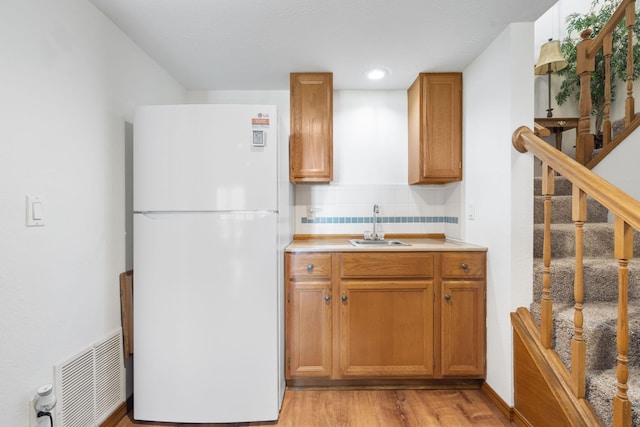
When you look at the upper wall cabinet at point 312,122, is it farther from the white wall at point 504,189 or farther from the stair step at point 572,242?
the stair step at point 572,242

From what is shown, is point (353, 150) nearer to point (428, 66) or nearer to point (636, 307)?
point (428, 66)

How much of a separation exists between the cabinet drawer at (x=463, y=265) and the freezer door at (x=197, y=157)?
128 cm

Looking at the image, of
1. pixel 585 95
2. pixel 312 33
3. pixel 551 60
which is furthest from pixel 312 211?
pixel 551 60

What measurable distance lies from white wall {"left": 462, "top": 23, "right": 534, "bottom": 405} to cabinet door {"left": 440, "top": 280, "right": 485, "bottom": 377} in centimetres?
6

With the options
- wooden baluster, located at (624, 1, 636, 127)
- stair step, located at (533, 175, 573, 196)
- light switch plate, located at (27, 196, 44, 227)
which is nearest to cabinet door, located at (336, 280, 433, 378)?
stair step, located at (533, 175, 573, 196)

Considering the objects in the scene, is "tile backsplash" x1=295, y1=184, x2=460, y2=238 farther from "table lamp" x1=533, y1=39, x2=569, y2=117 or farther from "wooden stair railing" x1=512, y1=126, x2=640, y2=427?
"table lamp" x1=533, y1=39, x2=569, y2=117

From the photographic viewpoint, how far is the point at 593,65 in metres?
2.24

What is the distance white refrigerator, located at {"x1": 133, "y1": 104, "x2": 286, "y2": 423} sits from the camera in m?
1.73

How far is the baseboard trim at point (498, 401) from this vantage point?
1.75 meters

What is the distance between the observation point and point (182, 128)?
68.0 inches

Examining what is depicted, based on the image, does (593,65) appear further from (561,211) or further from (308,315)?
(308,315)

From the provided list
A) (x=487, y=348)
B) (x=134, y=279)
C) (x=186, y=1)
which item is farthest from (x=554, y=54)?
(x=134, y=279)

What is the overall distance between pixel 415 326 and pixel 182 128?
1.85 meters

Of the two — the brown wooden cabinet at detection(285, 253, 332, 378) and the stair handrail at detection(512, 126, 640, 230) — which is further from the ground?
the stair handrail at detection(512, 126, 640, 230)
